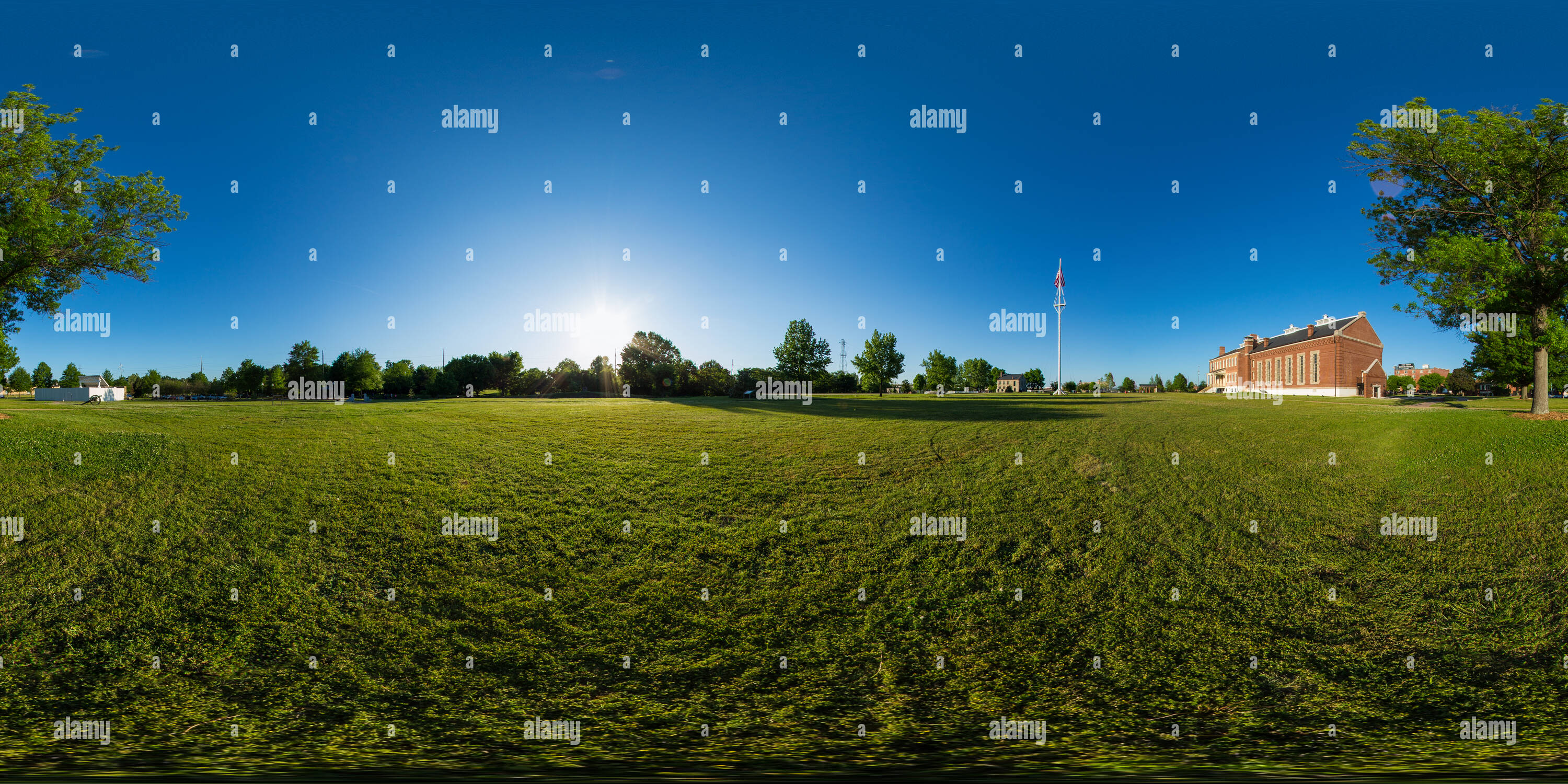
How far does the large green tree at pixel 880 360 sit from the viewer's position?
6181 centimetres

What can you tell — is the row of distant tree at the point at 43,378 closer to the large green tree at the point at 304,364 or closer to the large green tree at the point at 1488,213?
the large green tree at the point at 304,364

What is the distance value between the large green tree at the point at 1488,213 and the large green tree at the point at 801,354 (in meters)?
45.8

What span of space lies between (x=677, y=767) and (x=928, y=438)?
12.3 metres

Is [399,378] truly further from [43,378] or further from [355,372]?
[43,378]

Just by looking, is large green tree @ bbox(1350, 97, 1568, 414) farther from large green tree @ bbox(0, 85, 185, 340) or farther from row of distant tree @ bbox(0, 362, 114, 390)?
→ row of distant tree @ bbox(0, 362, 114, 390)

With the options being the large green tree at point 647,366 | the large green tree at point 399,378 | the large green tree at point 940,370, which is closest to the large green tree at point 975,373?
the large green tree at point 940,370

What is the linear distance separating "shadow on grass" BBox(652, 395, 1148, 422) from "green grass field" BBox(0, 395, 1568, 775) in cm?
753

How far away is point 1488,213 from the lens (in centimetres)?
1922

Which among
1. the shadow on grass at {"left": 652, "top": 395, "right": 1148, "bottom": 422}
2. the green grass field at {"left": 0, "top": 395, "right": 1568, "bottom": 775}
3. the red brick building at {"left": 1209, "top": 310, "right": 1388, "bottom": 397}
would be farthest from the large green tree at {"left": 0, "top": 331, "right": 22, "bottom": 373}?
the red brick building at {"left": 1209, "top": 310, "right": 1388, "bottom": 397}

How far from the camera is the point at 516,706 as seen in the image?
5234 millimetres

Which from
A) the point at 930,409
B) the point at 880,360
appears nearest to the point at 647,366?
the point at 880,360

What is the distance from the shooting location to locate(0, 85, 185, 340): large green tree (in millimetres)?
17078

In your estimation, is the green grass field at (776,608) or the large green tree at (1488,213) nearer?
the green grass field at (776,608)

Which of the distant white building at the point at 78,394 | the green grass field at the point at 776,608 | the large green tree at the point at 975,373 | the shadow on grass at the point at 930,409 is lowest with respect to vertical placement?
the green grass field at the point at 776,608
